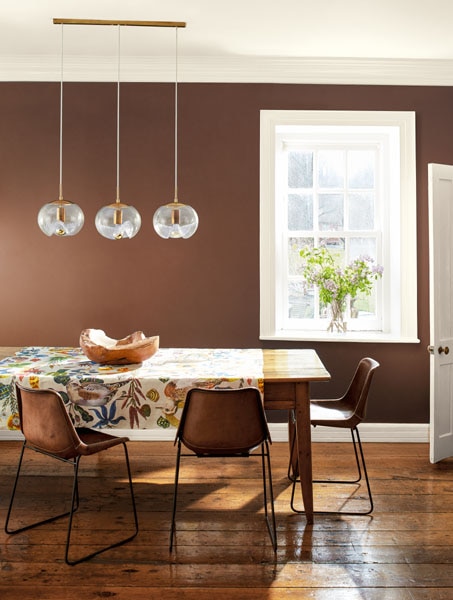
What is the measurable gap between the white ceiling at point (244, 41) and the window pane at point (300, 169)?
2.18ft

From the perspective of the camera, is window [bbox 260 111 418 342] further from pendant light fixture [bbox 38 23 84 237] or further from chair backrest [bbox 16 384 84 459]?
chair backrest [bbox 16 384 84 459]

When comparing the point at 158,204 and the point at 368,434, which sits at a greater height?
the point at 158,204

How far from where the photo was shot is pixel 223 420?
10.0ft

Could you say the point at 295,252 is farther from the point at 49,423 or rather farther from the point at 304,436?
the point at 49,423

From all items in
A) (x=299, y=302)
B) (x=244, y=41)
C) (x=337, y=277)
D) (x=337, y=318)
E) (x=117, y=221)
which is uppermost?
(x=244, y=41)

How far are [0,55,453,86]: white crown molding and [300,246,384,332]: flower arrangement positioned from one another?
1.51 m

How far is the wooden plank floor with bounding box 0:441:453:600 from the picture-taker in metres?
2.72

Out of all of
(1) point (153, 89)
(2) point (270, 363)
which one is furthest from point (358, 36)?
(2) point (270, 363)

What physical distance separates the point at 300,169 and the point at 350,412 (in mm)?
2457

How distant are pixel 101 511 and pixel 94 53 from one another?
3.60 meters

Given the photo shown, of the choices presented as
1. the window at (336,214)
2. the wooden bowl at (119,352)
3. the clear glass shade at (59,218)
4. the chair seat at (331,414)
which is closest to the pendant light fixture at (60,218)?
the clear glass shade at (59,218)

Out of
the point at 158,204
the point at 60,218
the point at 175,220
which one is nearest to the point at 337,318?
the point at 158,204

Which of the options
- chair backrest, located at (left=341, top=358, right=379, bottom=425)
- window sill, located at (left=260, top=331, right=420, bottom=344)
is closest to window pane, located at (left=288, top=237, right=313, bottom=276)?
window sill, located at (left=260, top=331, right=420, bottom=344)

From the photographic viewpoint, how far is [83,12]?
162 inches
